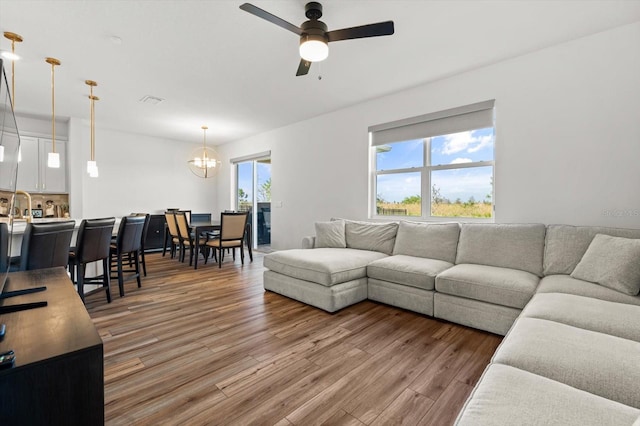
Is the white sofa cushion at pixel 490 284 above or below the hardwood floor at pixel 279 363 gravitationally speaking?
above

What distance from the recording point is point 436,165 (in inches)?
150

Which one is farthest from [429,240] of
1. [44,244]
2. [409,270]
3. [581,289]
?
[44,244]

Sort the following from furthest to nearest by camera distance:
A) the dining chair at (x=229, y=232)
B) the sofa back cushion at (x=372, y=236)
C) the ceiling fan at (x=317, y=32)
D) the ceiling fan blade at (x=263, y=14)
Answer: the dining chair at (x=229, y=232) < the sofa back cushion at (x=372, y=236) < the ceiling fan at (x=317, y=32) < the ceiling fan blade at (x=263, y=14)

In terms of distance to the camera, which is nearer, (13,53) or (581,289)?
(581,289)

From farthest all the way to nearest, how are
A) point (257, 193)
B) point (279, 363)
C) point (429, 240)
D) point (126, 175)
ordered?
1. point (257, 193)
2. point (126, 175)
3. point (429, 240)
4. point (279, 363)

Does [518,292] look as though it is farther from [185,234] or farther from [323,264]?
[185,234]

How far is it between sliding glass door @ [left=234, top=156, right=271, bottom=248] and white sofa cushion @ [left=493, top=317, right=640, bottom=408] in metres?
5.68

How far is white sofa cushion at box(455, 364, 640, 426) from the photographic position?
0.83 meters

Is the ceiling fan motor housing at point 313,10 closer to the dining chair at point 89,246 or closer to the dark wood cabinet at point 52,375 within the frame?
the dark wood cabinet at point 52,375

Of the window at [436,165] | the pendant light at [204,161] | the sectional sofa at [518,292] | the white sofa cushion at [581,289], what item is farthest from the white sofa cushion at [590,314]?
the pendant light at [204,161]

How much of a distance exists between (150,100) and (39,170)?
9.16 ft

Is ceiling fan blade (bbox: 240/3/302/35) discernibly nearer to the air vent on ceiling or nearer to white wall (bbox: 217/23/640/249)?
white wall (bbox: 217/23/640/249)

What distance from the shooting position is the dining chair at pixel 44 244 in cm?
197

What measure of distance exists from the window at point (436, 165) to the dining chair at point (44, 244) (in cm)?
357
